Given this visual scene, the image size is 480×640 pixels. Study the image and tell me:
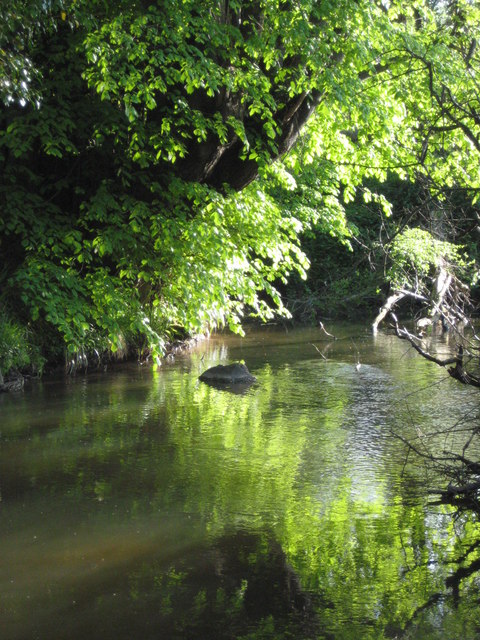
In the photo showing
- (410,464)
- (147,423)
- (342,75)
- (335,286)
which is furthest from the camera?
(335,286)

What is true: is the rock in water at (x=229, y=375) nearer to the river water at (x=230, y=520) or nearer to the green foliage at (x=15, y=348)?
the river water at (x=230, y=520)

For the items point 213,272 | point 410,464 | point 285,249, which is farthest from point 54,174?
point 410,464

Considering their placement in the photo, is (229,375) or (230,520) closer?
(230,520)

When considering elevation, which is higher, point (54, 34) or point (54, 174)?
point (54, 34)

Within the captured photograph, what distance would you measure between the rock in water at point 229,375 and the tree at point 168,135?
2.46ft

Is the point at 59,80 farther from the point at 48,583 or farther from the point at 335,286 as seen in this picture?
the point at 335,286

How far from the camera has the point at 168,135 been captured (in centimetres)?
924

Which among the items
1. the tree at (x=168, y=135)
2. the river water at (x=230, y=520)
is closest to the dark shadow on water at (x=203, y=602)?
the river water at (x=230, y=520)

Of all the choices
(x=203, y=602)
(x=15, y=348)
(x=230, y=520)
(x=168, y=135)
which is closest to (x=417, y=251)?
(x=168, y=135)

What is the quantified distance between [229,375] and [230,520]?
566 centimetres

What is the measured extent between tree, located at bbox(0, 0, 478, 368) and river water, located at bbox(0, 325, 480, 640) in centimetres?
164

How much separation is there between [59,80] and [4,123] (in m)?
0.90

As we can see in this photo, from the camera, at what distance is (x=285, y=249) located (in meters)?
11.2

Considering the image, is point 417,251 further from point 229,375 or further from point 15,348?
point 15,348
